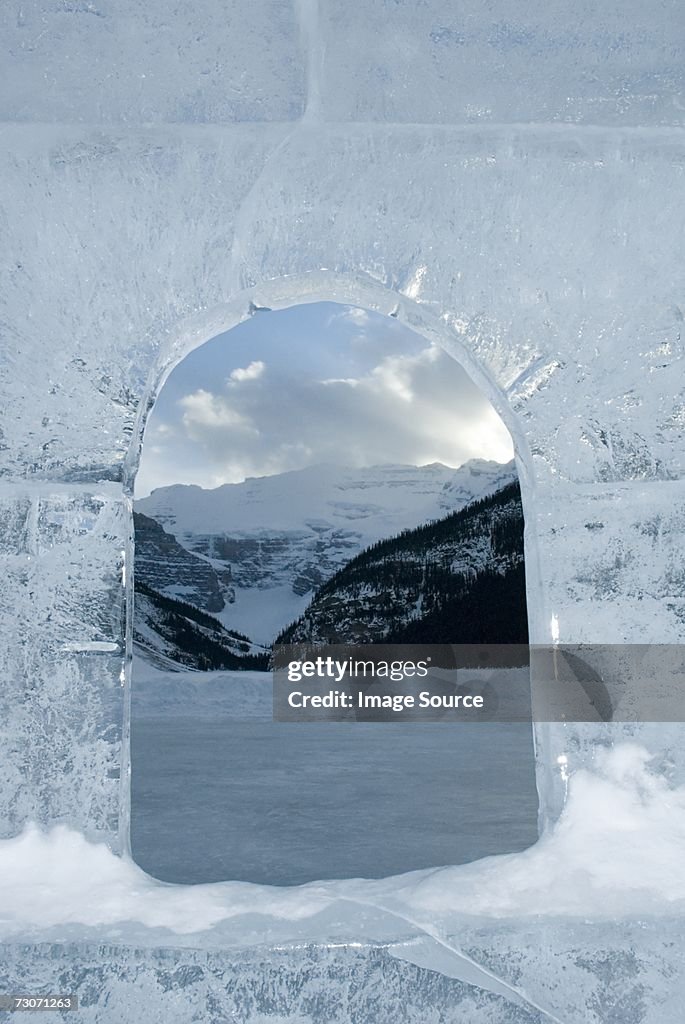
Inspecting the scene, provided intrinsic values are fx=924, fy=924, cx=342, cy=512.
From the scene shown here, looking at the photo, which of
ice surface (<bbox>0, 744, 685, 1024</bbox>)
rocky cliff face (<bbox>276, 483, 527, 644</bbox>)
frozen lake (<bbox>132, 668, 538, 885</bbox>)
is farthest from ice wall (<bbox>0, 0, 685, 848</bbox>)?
rocky cliff face (<bbox>276, 483, 527, 644</bbox>)

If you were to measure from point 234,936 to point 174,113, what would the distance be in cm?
144

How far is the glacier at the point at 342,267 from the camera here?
1638mm

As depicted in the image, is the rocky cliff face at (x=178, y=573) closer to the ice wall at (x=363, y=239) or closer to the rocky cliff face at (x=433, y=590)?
the rocky cliff face at (x=433, y=590)

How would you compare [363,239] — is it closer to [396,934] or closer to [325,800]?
[396,934]

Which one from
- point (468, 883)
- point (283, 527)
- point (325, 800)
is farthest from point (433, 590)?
point (468, 883)

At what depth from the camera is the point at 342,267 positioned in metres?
1.70

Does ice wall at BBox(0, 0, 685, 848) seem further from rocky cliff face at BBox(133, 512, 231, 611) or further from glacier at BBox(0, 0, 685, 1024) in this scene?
rocky cliff face at BBox(133, 512, 231, 611)

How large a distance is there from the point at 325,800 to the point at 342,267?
8.41 ft

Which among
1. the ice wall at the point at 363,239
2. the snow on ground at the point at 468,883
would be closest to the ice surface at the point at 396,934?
the snow on ground at the point at 468,883

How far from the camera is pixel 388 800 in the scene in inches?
144

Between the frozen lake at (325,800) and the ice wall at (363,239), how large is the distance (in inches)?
47.1

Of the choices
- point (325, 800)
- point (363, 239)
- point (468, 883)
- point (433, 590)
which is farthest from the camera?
point (433, 590)

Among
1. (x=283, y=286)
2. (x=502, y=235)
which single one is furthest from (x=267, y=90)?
(x=502, y=235)

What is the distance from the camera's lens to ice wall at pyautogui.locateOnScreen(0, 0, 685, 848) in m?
1.67
